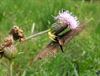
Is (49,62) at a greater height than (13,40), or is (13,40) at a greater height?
(13,40)

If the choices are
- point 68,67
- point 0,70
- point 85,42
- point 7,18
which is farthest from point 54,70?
point 7,18

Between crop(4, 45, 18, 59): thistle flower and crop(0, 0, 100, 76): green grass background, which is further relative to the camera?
crop(0, 0, 100, 76): green grass background

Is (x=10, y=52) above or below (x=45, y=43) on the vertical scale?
above

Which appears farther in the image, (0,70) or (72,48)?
(72,48)

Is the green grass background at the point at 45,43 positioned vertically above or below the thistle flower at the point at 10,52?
below

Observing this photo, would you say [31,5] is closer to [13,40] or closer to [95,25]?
[95,25]

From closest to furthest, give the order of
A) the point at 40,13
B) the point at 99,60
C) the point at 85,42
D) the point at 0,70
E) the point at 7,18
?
the point at 0,70 < the point at 99,60 < the point at 85,42 < the point at 7,18 < the point at 40,13

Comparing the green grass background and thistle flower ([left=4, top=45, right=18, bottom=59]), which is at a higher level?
thistle flower ([left=4, top=45, right=18, bottom=59])

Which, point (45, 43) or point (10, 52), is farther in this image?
point (45, 43)
